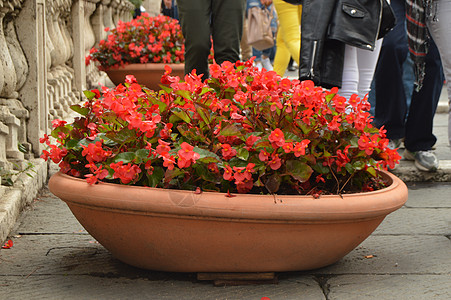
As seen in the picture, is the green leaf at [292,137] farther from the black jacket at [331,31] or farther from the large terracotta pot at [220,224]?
the black jacket at [331,31]

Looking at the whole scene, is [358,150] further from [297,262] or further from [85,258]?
[85,258]

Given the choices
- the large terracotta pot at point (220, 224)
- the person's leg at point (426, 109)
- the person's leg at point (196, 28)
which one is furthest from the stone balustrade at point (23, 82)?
the person's leg at point (426, 109)

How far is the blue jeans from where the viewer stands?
5062 millimetres

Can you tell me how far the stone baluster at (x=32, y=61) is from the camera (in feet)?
13.8

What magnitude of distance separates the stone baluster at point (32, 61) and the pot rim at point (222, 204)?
67.7 inches

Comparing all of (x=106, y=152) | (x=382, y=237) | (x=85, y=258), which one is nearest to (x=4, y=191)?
(x=85, y=258)

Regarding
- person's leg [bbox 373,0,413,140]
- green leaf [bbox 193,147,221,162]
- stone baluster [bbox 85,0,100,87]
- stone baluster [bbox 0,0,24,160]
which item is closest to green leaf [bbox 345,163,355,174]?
green leaf [bbox 193,147,221,162]

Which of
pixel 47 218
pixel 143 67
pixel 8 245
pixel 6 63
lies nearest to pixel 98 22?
pixel 143 67

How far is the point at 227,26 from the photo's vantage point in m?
5.06

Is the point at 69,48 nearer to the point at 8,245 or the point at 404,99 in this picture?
the point at 404,99

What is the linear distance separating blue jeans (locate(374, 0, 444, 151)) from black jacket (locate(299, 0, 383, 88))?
127 cm

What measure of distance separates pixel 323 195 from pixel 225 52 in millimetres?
2673

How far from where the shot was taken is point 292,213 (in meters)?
2.56

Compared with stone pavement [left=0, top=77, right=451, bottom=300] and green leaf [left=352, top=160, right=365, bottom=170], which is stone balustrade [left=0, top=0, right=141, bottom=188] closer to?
stone pavement [left=0, top=77, right=451, bottom=300]
